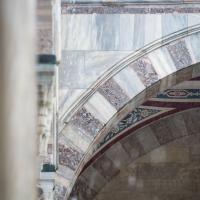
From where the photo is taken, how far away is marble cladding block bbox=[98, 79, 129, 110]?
20.4 feet

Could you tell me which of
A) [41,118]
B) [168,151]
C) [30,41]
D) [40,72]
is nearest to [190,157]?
[168,151]

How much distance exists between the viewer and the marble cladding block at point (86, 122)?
20.3 feet

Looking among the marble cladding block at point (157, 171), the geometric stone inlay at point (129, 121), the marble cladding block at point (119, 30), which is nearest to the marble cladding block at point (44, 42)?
the marble cladding block at point (119, 30)

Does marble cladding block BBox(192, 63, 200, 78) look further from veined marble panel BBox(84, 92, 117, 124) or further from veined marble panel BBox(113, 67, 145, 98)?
veined marble panel BBox(84, 92, 117, 124)

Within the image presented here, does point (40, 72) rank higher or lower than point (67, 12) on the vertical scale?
lower

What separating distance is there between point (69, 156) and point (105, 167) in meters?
2.38

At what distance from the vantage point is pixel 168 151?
359 inches

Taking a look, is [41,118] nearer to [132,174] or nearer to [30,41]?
[30,41]

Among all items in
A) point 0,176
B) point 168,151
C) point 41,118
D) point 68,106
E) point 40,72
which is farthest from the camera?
point 168,151

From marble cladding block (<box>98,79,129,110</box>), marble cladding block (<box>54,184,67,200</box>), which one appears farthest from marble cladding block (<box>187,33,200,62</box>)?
marble cladding block (<box>54,184,67,200</box>)

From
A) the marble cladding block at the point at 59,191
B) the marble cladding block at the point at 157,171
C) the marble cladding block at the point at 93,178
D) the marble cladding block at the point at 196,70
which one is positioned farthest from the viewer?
the marble cladding block at the point at 157,171

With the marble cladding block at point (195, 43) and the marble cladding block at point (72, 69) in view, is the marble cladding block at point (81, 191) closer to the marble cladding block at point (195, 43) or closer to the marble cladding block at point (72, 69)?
the marble cladding block at point (72, 69)

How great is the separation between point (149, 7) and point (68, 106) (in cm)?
106

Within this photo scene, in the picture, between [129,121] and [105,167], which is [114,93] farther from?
[105,167]
